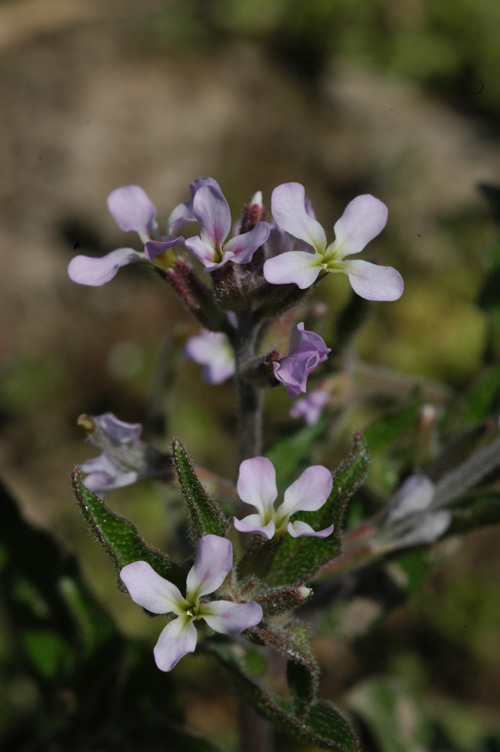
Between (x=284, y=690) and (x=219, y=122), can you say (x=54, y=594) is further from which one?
(x=219, y=122)

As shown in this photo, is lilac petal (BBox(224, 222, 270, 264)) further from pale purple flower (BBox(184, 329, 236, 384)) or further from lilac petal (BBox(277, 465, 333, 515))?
pale purple flower (BBox(184, 329, 236, 384))

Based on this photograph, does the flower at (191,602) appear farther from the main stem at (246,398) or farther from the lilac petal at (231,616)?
the main stem at (246,398)

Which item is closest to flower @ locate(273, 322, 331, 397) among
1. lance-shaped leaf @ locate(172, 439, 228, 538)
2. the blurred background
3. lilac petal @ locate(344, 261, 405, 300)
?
lilac petal @ locate(344, 261, 405, 300)

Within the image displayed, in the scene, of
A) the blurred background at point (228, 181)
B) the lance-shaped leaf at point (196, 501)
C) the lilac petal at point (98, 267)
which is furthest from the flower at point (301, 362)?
the blurred background at point (228, 181)

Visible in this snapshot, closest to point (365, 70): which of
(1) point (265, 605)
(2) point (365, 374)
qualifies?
(2) point (365, 374)

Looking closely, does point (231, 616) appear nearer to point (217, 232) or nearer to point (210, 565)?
point (210, 565)

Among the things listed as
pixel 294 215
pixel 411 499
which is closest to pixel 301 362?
pixel 294 215

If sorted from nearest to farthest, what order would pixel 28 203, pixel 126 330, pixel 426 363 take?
pixel 426 363
pixel 126 330
pixel 28 203
